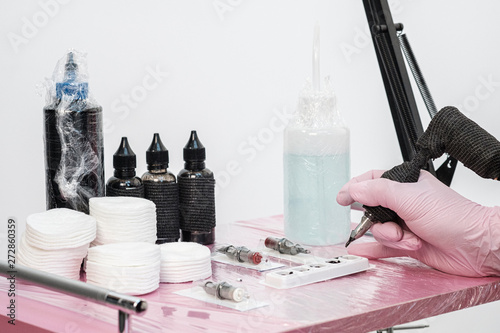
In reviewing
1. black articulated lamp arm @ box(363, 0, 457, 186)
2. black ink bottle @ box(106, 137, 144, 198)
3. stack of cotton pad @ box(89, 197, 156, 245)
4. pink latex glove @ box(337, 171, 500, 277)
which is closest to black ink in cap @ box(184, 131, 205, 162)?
black ink bottle @ box(106, 137, 144, 198)

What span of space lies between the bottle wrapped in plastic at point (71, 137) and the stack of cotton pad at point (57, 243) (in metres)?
0.14

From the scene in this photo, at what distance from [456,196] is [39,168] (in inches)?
61.4

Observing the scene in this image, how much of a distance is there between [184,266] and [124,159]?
0.98 feet

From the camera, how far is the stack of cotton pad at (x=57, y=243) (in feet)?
3.98

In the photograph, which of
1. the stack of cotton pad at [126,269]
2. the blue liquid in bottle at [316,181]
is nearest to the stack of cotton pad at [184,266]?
the stack of cotton pad at [126,269]

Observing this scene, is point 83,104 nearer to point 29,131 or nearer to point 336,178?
point 336,178

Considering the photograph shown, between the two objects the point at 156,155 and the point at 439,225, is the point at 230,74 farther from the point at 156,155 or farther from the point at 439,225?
the point at 439,225

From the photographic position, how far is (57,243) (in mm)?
1216

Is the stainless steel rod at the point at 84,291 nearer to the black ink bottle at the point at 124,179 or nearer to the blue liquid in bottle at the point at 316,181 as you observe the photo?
the black ink bottle at the point at 124,179

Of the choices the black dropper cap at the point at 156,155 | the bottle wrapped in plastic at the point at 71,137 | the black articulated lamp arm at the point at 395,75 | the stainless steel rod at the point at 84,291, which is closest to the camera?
the stainless steel rod at the point at 84,291

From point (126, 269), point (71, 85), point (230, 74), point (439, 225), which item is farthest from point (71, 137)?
point (230, 74)

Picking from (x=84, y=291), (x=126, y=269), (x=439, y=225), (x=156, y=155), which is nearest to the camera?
(x=84, y=291)

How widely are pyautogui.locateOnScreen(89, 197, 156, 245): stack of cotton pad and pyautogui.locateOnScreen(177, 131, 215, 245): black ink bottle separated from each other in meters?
0.21

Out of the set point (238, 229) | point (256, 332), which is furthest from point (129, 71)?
point (256, 332)
